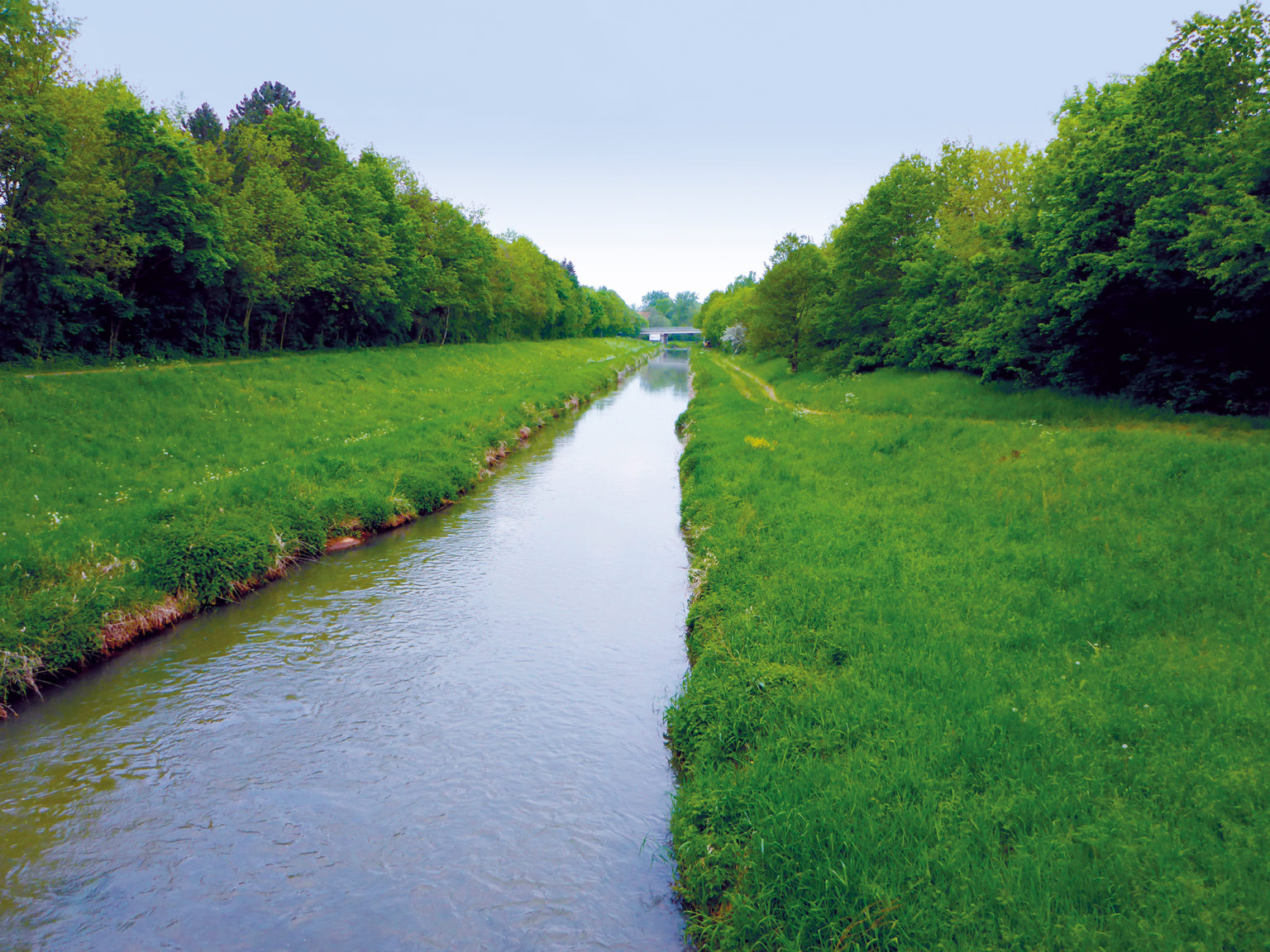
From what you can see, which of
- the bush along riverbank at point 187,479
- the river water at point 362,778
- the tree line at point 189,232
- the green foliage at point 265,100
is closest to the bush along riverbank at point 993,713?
the river water at point 362,778

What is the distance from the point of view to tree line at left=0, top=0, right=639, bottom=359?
66.7ft

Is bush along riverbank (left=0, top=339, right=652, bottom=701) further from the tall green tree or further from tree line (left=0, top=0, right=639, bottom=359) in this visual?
the tall green tree

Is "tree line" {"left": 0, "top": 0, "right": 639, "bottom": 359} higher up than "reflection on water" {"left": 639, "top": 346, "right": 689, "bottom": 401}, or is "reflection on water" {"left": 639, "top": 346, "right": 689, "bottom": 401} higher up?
"tree line" {"left": 0, "top": 0, "right": 639, "bottom": 359}

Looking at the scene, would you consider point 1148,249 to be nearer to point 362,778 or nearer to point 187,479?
point 362,778

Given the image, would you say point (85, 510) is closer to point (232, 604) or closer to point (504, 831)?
point (232, 604)

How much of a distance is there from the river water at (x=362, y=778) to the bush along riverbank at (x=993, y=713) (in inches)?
→ 38.9

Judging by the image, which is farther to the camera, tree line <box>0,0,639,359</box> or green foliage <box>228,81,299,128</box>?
green foliage <box>228,81,299,128</box>

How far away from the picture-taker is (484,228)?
64.8 m

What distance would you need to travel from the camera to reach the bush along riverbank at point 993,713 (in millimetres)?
4605

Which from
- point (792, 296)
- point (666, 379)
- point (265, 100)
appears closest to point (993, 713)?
point (792, 296)

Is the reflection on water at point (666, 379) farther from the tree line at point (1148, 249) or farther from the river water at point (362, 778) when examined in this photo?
the river water at point (362, 778)

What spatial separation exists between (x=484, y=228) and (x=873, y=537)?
61.2 meters

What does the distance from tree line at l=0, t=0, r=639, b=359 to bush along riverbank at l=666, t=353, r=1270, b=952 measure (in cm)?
2322

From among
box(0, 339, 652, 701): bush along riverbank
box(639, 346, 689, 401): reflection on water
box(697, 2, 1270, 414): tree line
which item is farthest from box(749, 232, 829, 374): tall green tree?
box(0, 339, 652, 701): bush along riverbank
